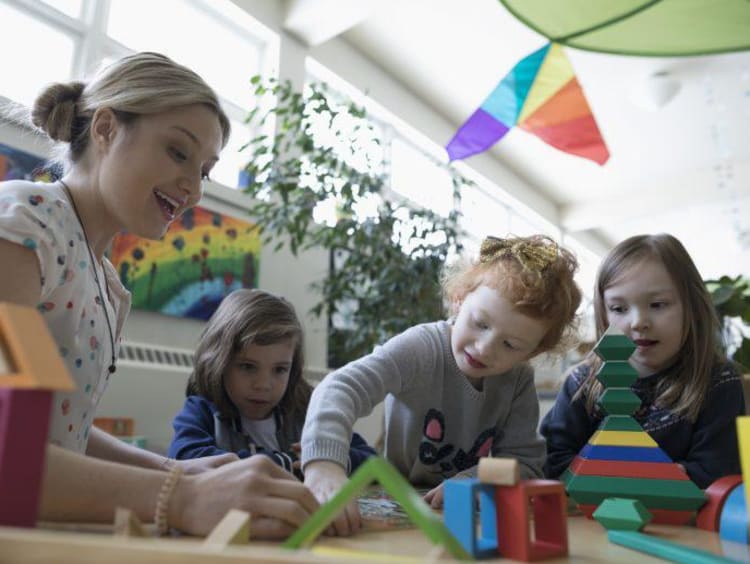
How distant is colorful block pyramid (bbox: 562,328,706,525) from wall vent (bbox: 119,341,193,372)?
2144 mm

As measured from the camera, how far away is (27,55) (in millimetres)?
2510

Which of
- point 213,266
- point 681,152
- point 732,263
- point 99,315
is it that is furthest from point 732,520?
point 732,263

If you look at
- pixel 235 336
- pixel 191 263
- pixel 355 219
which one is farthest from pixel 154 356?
pixel 235 336

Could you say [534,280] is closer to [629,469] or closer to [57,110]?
[629,469]

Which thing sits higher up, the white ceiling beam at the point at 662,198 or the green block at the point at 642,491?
the white ceiling beam at the point at 662,198

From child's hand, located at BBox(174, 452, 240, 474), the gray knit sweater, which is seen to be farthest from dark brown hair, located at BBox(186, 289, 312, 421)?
child's hand, located at BBox(174, 452, 240, 474)

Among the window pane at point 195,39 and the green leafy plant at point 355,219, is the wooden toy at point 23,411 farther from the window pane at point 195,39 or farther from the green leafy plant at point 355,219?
the window pane at point 195,39

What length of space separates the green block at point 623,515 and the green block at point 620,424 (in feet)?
0.43

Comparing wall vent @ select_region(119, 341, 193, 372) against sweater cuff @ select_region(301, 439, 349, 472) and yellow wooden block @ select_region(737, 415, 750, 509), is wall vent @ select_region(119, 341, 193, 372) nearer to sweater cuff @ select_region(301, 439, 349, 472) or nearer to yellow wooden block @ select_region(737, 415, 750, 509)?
sweater cuff @ select_region(301, 439, 349, 472)

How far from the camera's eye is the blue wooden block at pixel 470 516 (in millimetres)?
443

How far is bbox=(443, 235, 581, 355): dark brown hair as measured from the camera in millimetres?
989

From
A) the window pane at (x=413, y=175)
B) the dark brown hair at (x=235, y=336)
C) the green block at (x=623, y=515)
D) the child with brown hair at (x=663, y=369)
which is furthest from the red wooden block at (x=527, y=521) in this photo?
the window pane at (x=413, y=175)

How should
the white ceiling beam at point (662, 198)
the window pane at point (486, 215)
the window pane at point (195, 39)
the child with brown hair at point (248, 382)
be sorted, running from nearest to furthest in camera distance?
the child with brown hair at point (248, 382) < the window pane at point (195, 39) < the window pane at point (486, 215) < the white ceiling beam at point (662, 198)

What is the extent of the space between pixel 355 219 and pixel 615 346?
6.42ft
